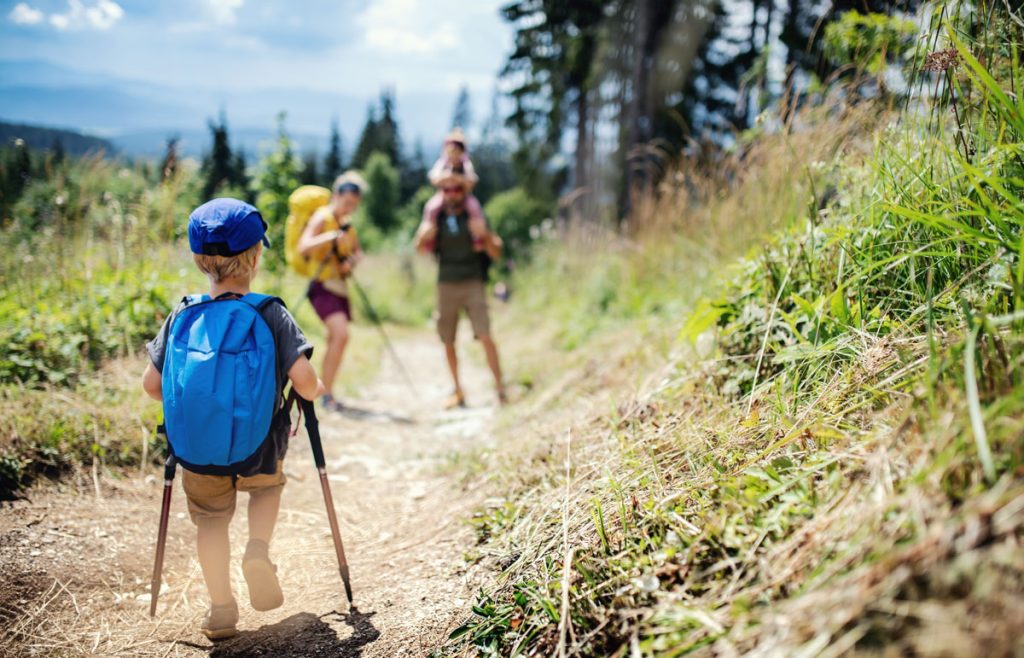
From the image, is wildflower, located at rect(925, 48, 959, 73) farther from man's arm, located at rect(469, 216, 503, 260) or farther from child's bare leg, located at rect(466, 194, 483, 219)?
child's bare leg, located at rect(466, 194, 483, 219)

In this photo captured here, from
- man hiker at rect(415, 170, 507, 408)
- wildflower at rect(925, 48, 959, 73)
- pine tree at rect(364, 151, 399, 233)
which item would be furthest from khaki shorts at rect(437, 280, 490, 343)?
pine tree at rect(364, 151, 399, 233)

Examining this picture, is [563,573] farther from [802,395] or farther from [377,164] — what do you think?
[377,164]

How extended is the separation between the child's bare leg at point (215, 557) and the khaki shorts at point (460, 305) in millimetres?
3460

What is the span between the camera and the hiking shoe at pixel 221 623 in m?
1.97

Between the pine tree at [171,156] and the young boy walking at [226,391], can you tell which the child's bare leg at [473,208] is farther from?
the young boy walking at [226,391]

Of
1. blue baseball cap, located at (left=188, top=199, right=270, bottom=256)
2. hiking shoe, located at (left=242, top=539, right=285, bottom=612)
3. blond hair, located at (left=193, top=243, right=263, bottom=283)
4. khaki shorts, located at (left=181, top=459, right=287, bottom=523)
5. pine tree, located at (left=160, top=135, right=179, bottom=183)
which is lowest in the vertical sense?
hiking shoe, located at (left=242, top=539, right=285, bottom=612)

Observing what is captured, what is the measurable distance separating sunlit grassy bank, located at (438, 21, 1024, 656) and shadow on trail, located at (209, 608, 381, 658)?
1.32ft

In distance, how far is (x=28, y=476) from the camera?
8.99 feet

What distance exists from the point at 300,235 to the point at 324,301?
66 centimetres

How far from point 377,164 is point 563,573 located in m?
45.5

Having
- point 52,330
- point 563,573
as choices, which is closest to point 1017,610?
point 563,573

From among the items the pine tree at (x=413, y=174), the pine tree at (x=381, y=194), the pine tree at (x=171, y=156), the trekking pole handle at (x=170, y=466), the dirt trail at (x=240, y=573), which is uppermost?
the pine tree at (x=413, y=174)

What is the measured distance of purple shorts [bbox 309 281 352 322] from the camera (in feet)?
16.7

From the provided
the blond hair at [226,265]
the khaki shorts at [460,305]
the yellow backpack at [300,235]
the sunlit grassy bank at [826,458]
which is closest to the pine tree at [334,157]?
the yellow backpack at [300,235]
